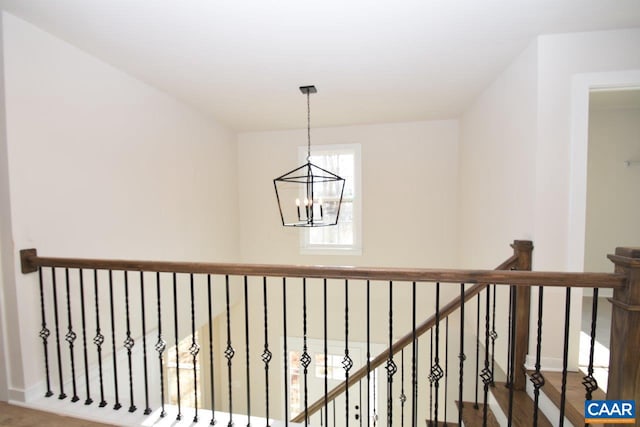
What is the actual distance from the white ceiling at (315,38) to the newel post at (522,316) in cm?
149

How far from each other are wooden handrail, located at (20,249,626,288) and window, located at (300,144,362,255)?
10.2 feet

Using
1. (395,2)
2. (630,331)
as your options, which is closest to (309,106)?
(395,2)

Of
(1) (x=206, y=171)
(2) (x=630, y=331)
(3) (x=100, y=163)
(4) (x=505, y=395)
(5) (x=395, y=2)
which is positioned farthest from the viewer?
(1) (x=206, y=171)

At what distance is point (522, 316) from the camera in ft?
7.23

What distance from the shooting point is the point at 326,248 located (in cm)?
466

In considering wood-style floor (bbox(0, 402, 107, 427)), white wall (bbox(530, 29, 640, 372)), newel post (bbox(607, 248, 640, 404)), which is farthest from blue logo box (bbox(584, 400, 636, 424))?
wood-style floor (bbox(0, 402, 107, 427))

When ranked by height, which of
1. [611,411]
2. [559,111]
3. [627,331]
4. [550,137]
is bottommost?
[611,411]

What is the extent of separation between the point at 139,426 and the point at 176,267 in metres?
1.00

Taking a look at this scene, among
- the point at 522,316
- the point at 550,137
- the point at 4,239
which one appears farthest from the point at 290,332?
the point at 550,137

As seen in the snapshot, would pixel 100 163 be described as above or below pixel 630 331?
above

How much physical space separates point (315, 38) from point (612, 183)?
416 centimetres

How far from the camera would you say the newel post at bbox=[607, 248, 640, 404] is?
3.95 ft

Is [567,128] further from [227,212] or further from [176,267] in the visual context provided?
[227,212]

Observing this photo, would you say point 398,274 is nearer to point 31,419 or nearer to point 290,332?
point 31,419
